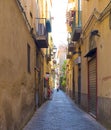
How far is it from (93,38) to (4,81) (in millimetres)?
7952

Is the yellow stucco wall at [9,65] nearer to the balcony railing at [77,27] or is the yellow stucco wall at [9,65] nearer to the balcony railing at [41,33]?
the balcony railing at [41,33]

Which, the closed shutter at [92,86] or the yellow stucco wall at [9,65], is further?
the closed shutter at [92,86]

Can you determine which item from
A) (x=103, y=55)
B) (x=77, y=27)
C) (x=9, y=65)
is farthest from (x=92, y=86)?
(x=9, y=65)

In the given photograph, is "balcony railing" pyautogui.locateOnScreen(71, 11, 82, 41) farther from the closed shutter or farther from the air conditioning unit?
the closed shutter

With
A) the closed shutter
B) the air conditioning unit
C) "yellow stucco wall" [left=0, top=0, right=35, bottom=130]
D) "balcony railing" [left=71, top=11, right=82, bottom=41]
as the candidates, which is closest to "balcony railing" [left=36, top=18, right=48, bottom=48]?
the air conditioning unit

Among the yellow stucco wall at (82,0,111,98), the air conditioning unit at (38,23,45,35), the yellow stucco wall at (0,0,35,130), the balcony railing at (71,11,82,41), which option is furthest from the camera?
the balcony railing at (71,11,82,41)

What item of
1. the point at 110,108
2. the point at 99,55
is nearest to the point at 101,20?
the point at 99,55

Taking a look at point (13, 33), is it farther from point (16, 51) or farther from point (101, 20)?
point (101, 20)

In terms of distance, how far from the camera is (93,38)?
1569 cm

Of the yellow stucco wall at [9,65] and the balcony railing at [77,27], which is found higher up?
the balcony railing at [77,27]

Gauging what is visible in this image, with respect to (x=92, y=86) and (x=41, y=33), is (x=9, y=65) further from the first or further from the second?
(x=41, y=33)

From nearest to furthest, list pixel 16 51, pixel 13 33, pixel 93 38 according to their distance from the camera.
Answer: pixel 13 33 < pixel 16 51 < pixel 93 38

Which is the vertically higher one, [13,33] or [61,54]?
[61,54]

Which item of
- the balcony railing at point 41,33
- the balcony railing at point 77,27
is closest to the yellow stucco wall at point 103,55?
the balcony railing at point 41,33
